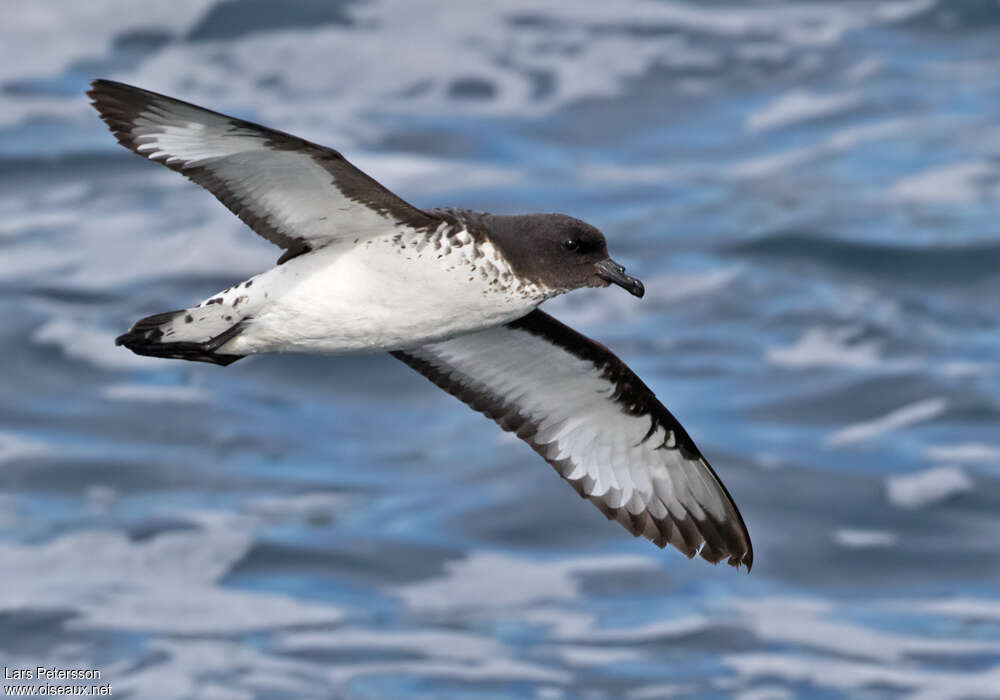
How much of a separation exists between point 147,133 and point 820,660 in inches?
757

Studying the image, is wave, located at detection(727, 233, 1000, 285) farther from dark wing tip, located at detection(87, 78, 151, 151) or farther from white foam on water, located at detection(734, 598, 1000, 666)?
dark wing tip, located at detection(87, 78, 151, 151)

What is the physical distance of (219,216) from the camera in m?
40.7

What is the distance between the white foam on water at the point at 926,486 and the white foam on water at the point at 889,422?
64.3 inches

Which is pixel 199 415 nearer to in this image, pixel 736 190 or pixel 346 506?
pixel 346 506

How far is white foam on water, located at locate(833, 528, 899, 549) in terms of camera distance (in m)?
28.0

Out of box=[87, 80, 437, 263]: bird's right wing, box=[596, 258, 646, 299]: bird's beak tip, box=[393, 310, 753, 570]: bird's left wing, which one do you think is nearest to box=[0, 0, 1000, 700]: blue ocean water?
box=[393, 310, 753, 570]: bird's left wing

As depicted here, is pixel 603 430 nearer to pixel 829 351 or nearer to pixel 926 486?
pixel 926 486

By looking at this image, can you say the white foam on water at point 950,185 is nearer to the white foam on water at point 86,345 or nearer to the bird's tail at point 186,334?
the white foam on water at point 86,345

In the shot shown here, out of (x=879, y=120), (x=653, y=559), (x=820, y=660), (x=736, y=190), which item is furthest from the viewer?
(x=879, y=120)

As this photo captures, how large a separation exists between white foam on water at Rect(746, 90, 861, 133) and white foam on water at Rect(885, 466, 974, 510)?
19.1 metres

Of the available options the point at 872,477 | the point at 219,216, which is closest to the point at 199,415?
the point at 219,216

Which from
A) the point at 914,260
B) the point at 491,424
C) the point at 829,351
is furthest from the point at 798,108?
the point at 491,424

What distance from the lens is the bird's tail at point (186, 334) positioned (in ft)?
32.1

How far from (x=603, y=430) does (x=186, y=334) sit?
3.27 metres
